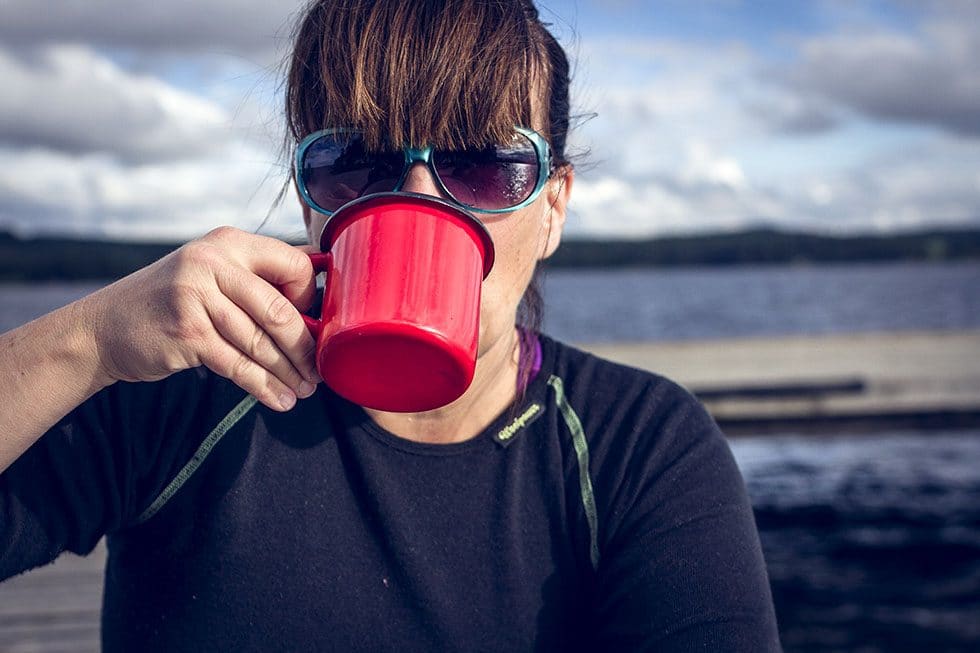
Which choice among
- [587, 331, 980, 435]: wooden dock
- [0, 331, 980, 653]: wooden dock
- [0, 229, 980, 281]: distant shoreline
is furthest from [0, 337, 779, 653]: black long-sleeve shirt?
[0, 229, 980, 281]: distant shoreline

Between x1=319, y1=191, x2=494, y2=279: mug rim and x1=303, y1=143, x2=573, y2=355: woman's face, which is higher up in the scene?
x1=319, y1=191, x2=494, y2=279: mug rim

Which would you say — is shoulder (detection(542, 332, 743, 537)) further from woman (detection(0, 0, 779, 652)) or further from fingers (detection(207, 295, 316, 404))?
fingers (detection(207, 295, 316, 404))

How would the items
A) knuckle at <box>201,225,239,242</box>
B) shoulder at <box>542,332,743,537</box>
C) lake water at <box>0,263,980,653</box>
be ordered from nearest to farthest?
knuckle at <box>201,225,239,242</box>, shoulder at <box>542,332,743,537</box>, lake water at <box>0,263,980,653</box>

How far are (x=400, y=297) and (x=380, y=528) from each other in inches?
23.7

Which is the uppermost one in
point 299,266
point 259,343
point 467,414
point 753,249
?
point 299,266

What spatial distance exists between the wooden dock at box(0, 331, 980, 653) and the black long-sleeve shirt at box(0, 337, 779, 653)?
8.31 feet

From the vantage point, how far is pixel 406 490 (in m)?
1.49

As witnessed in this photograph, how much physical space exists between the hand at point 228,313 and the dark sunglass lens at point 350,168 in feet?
0.95

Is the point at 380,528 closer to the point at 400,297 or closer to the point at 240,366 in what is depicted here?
the point at 240,366

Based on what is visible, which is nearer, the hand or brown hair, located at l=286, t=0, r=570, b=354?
the hand

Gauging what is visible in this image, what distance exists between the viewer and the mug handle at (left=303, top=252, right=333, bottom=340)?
108cm

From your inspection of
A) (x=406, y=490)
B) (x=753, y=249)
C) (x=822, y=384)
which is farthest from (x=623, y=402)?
(x=753, y=249)

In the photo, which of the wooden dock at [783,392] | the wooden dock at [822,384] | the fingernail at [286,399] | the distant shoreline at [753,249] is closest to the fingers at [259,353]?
the fingernail at [286,399]

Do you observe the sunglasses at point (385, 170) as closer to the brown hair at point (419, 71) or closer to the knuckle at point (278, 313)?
the brown hair at point (419, 71)
